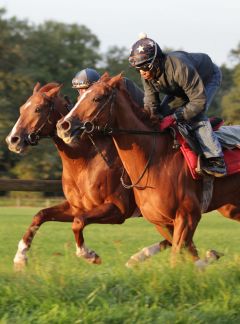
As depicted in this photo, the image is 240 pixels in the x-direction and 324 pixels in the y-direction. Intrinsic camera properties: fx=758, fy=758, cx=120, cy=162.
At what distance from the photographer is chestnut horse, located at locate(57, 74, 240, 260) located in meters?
7.75

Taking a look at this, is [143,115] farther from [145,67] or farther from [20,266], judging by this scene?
[20,266]

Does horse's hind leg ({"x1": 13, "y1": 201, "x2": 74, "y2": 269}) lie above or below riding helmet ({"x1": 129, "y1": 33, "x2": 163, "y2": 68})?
below

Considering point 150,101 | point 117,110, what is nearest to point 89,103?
point 117,110

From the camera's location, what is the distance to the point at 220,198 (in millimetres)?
8680

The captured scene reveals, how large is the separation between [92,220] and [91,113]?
176 cm

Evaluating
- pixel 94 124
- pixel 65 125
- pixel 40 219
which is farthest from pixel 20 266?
pixel 40 219

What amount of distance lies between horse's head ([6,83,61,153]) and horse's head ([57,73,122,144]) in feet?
4.41

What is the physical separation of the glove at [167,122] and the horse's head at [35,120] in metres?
1.74

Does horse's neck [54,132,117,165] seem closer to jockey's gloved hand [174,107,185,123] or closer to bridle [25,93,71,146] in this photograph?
bridle [25,93,71,146]

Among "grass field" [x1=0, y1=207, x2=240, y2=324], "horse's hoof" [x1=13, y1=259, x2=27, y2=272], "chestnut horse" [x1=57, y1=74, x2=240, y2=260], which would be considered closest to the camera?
"grass field" [x1=0, y1=207, x2=240, y2=324]

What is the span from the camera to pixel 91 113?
7.73 meters

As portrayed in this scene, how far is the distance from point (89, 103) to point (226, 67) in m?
74.9

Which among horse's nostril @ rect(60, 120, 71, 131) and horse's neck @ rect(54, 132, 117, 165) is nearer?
horse's nostril @ rect(60, 120, 71, 131)

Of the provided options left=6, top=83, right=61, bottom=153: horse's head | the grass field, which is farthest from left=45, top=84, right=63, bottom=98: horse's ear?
the grass field
